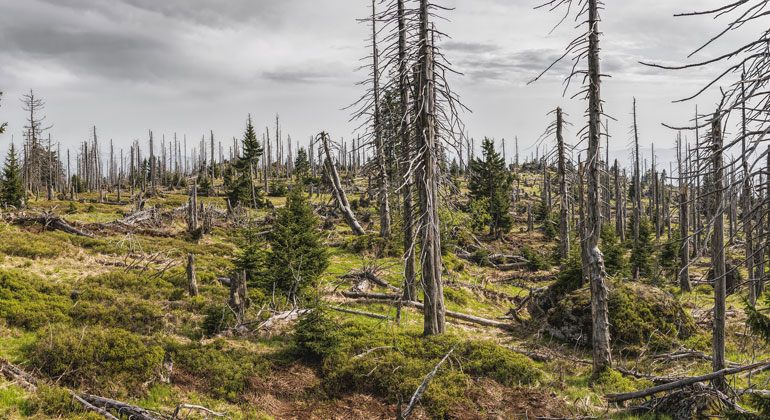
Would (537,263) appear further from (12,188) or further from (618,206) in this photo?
(12,188)

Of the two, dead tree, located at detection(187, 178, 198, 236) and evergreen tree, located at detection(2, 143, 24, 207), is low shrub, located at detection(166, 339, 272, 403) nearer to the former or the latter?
dead tree, located at detection(187, 178, 198, 236)

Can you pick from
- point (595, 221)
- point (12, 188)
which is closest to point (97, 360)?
point (595, 221)

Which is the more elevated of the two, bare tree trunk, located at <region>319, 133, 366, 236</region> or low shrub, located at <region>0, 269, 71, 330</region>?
bare tree trunk, located at <region>319, 133, 366, 236</region>

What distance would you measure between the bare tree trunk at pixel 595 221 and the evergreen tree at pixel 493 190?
32.1m

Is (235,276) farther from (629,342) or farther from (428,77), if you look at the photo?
(629,342)

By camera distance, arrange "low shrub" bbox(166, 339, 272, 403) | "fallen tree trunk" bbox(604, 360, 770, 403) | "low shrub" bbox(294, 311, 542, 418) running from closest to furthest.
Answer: "fallen tree trunk" bbox(604, 360, 770, 403), "low shrub" bbox(294, 311, 542, 418), "low shrub" bbox(166, 339, 272, 403)

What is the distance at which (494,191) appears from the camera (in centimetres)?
4309

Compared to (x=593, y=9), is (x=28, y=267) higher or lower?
lower

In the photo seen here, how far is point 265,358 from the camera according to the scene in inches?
396

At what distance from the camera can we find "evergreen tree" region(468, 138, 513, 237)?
4222cm

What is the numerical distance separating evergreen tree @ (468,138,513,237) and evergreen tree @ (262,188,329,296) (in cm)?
2886

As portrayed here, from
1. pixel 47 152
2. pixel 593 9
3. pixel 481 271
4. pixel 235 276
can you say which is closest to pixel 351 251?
pixel 481 271

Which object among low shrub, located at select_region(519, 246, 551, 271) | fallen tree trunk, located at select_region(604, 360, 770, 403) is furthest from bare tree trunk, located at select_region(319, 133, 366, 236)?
fallen tree trunk, located at select_region(604, 360, 770, 403)

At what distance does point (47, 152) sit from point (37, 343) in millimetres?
70578
